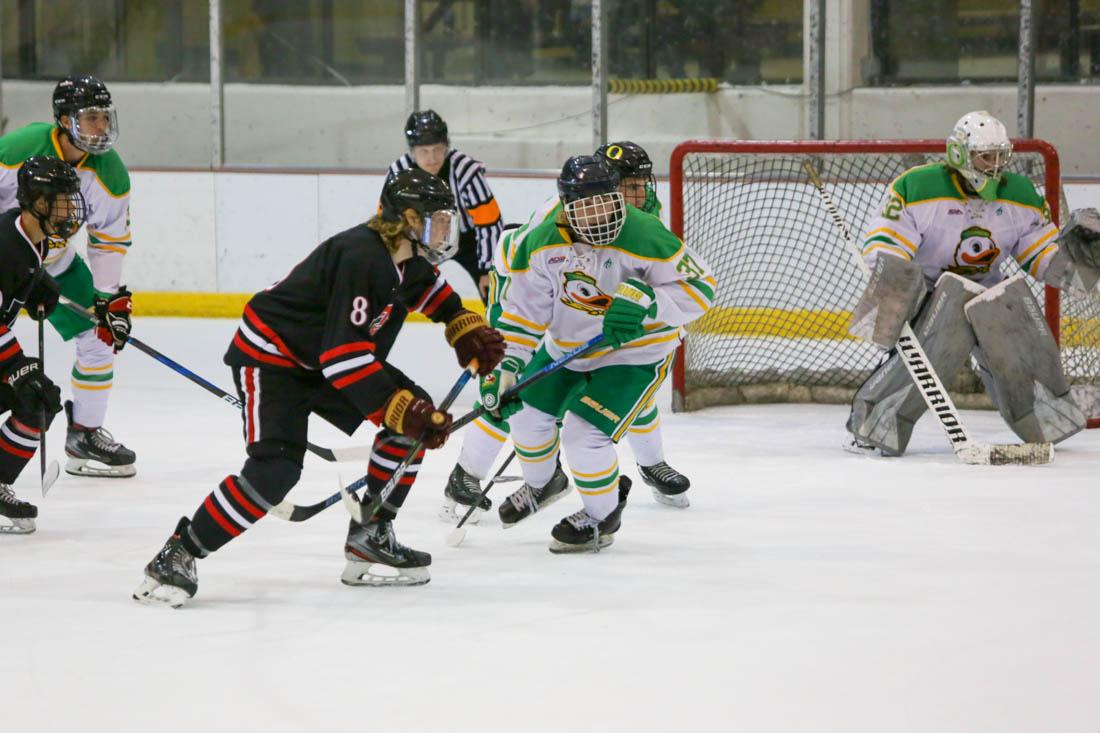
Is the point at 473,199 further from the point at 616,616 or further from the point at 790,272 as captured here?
the point at 616,616

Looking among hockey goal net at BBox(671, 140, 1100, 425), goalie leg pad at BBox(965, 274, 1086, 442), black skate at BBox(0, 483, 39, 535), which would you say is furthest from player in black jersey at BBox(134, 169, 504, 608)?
hockey goal net at BBox(671, 140, 1100, 425)

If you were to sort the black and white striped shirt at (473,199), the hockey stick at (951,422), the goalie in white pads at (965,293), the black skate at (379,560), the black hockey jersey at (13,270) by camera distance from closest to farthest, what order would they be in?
the black skate at (379,560)
the black hockey jersey at (13,270)
the hockey stick at (951,422)
the goalie in white pads at (965,293)
the black and white striped shirt at (473,199)

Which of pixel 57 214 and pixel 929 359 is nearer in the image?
pixel 57 214

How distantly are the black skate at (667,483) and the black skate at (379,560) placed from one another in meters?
0.90

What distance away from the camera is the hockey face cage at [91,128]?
4.05 metres

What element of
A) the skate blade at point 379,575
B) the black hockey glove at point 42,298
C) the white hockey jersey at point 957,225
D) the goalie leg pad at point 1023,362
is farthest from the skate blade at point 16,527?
the goalie leg pad at point 1023,362

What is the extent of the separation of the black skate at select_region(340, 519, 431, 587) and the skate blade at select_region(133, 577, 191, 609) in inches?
12.9

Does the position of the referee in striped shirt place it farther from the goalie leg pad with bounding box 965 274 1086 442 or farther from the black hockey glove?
the goalie leg pad with bounding box 965 274 1086 442

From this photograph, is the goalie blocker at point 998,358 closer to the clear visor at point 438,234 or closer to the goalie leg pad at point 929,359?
the goalie leg pad at point 929,359

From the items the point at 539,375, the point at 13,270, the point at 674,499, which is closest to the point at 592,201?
the point at 539,375

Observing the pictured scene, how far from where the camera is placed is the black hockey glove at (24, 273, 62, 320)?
3.67 m

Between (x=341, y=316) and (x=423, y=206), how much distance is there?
0.83ft

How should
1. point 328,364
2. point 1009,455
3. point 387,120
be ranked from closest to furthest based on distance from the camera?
point 328,364 < point 1009,455 < point 387,120

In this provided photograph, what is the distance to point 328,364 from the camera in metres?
2.78
